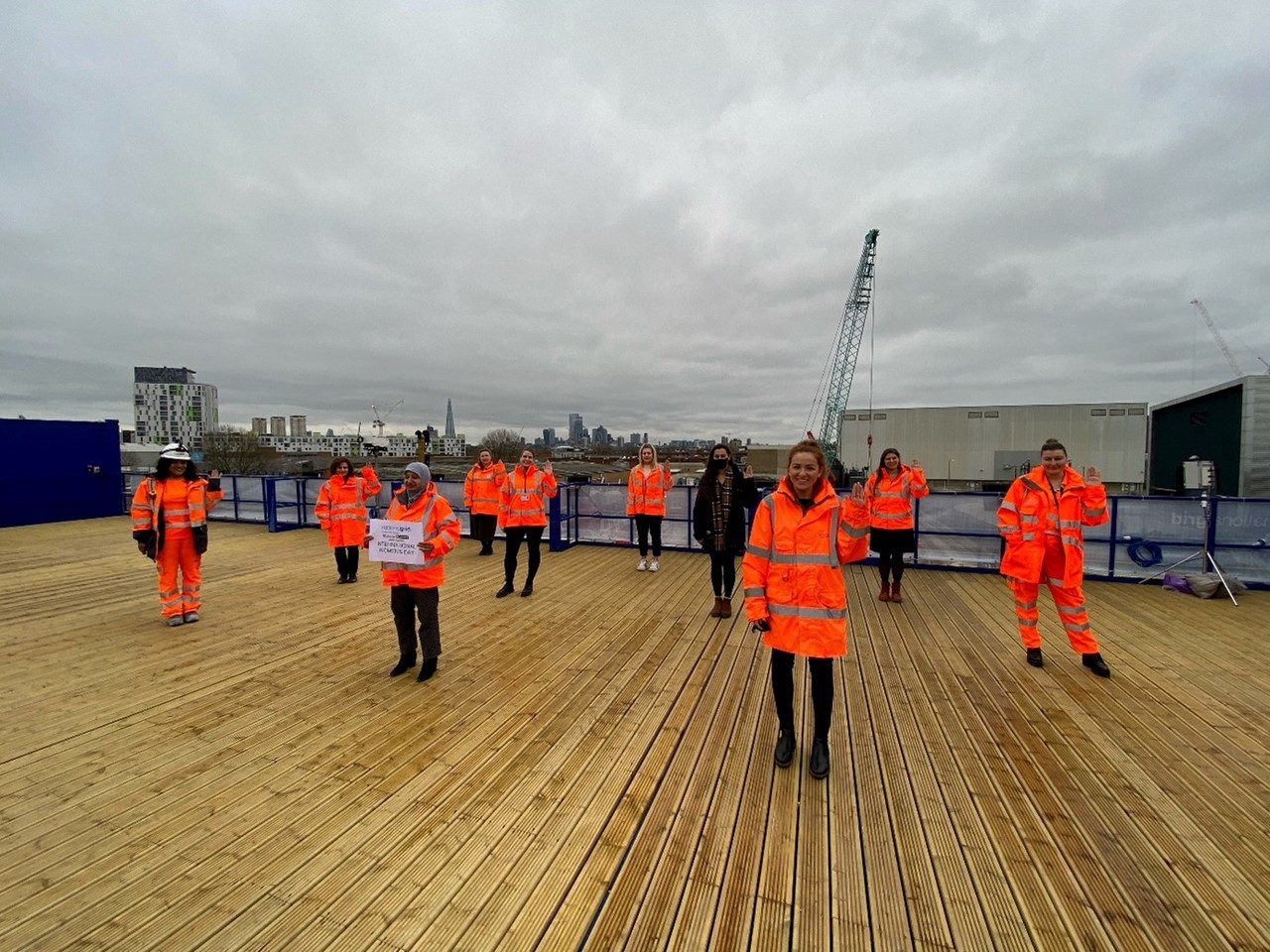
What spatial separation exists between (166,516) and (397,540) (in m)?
3.22

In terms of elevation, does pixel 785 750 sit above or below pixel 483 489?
below

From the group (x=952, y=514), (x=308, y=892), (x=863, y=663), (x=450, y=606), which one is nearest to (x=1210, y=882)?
(x=863, y=663)

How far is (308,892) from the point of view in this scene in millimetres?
2135

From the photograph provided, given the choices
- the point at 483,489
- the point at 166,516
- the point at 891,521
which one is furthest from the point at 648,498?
the point at 166,516

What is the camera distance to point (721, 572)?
19.3ft

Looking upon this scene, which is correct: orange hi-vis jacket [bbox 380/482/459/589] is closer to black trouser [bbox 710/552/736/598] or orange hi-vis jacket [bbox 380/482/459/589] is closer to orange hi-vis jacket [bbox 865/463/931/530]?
black trouser [bbox 710/552/736/598]

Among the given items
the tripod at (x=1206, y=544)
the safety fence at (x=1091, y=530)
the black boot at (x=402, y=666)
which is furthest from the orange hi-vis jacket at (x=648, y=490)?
the tripod at (x=1206, y=544)

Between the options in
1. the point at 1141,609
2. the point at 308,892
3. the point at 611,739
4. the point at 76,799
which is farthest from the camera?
the point at 1141,609

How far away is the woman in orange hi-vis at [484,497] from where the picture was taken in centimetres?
903

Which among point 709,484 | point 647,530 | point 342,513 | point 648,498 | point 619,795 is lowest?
point 619,795

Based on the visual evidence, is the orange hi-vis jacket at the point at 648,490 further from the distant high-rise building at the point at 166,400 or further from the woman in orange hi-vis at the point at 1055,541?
the distant high-rise building at the point at 166,400

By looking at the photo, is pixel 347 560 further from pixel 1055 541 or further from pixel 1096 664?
pixel 1096 664

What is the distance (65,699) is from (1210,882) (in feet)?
21.7

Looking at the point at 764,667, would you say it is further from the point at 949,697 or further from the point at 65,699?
the point at 65,699
